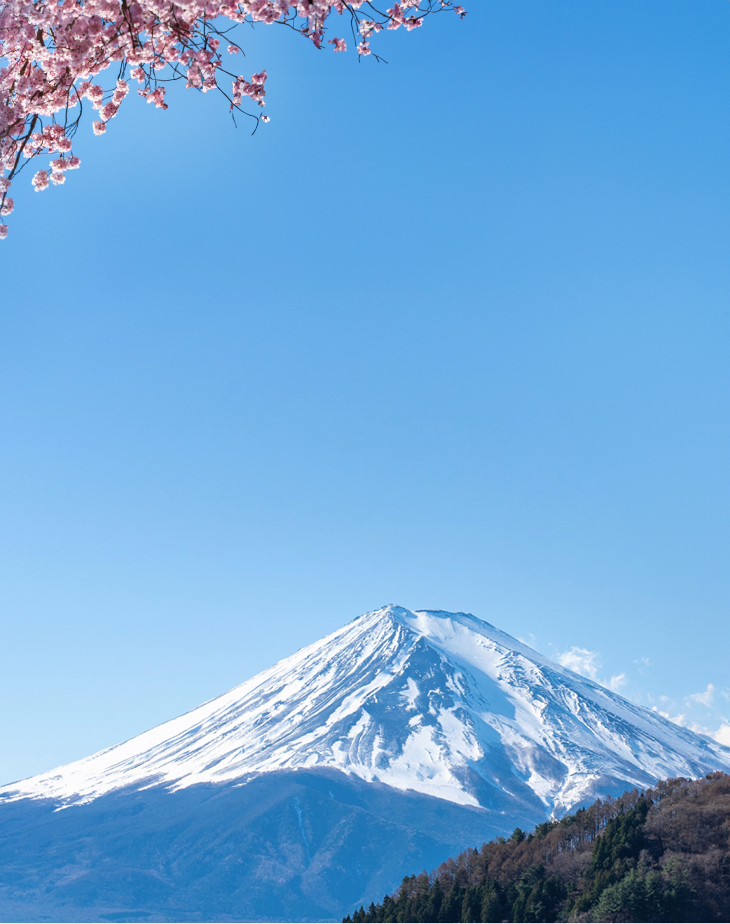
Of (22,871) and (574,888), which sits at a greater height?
(574,888)

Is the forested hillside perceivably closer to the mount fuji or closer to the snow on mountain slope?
the mount fuji

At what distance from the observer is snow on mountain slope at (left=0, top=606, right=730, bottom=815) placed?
8925 centimetres

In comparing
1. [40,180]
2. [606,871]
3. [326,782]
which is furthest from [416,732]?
[40,180]

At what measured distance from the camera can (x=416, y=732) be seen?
97.3m

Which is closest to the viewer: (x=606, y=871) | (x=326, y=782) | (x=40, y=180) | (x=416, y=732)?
(x=40, y=180)

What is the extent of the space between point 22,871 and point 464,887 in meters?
72.0

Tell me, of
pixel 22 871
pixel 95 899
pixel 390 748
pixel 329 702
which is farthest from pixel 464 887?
pixel 329 702

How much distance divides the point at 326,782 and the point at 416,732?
51.8ft

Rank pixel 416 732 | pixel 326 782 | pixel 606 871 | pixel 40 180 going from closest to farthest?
pixel 40 180
pixel 606 871
pixel 326 782
pixel 416 732

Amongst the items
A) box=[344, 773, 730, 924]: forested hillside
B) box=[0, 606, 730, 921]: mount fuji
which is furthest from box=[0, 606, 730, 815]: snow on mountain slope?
box=[344, 773, 730, 924]: forested hillside

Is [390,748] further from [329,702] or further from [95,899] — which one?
[95,899]

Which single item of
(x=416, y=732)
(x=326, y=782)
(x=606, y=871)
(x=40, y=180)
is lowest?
(x=606, y=871)

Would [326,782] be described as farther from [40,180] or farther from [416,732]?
[40,180]

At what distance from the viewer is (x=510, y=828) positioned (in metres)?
77.5
